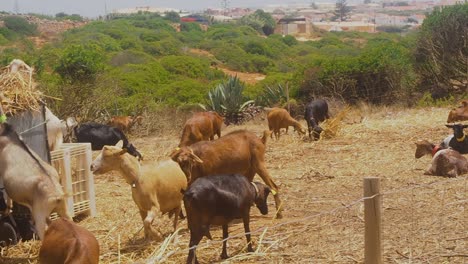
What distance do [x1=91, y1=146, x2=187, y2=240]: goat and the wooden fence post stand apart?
10.8ft

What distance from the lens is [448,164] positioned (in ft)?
40.5

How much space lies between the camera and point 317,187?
12.6m

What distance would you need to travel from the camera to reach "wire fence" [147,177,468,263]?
823 cm

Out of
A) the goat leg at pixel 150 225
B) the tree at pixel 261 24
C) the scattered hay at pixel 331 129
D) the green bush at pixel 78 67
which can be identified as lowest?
the tree at pixel 261 24

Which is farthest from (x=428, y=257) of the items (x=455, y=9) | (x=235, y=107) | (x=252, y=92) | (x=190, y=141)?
(x=252, y=92)

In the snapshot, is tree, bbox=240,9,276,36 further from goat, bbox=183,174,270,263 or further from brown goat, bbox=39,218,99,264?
brown goat, bbox=39,218,99,264

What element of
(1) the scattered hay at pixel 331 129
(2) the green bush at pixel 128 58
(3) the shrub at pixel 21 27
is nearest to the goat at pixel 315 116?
(1) the scattered hay at pixel 331 129

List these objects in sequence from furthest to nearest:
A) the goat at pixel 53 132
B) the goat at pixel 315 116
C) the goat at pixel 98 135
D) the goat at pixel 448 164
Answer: the goat at pixel 315 116, the goat at pixel 98 135, the goat at pixel 448 164, the goat at pixel 53 132

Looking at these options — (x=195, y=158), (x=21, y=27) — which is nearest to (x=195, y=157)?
(x=195, y=158)

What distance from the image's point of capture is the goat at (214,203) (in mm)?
8492

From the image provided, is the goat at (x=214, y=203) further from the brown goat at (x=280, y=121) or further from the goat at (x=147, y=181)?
the brown goat at (x=280, y=121)

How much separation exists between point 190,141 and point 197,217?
571 centimetres

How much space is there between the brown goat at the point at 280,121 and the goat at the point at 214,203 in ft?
34.5

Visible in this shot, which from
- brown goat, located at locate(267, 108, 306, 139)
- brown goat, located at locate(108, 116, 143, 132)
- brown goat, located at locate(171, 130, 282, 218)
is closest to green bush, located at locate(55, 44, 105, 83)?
brown goat, located at locate(108, 116, 143, 132)
